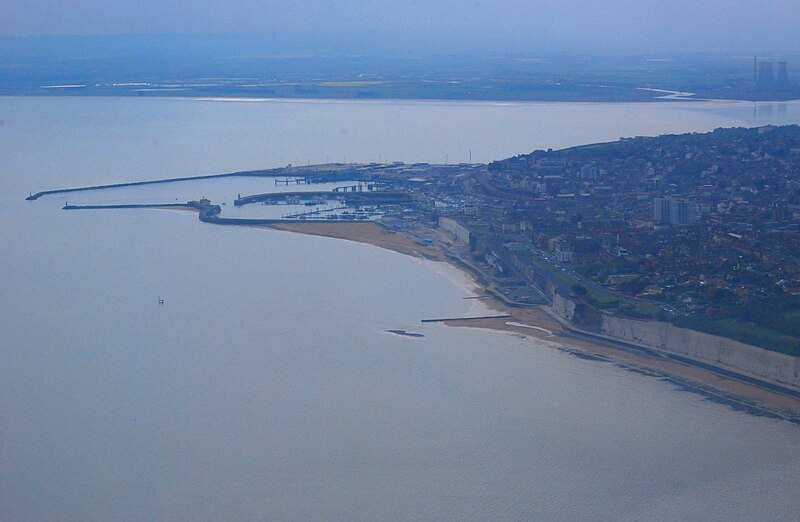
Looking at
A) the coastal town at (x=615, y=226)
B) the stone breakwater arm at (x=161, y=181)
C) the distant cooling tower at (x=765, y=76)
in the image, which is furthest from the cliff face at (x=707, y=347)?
the distant cooling tower at (x=765, y=76)

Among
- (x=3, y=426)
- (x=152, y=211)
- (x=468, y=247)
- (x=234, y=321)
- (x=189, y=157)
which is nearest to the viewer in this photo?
(x=3, y=426)

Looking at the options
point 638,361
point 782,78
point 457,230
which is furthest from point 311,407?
point 782,78

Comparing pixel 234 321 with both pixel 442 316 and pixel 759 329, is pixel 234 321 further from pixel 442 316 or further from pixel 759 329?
pixel 759 329

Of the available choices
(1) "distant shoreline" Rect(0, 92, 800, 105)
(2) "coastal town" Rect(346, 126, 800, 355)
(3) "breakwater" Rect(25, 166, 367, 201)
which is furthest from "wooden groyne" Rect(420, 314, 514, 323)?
(1) "distant shoreline" Rect(0, 92, 800, 105)

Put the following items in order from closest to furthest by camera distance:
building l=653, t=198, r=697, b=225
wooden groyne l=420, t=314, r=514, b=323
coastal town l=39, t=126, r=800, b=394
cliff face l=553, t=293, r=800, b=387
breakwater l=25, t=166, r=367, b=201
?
cliff face l=553, t=293, r=800, b=387, coastal town l=39, t=126, r=800, b=394, wooden groyne l=420, t=314, r=514, b=323, building l=653, t=198, r=697, b=225, breakwater l=25, t=166, r=367, b=201

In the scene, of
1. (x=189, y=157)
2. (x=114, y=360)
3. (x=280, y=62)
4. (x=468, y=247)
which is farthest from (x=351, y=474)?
(x=280, y=62)

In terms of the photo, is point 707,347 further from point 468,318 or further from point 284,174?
point 284,174

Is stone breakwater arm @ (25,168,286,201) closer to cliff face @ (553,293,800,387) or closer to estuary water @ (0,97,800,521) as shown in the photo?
estuary water @ (0,97,800,521)

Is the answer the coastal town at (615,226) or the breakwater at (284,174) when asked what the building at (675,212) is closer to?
the coastal town at (615,226)
